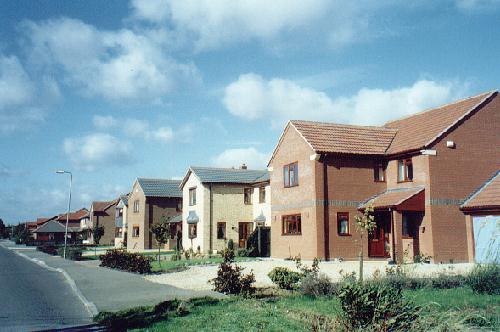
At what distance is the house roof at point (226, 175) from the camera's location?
4006 cm

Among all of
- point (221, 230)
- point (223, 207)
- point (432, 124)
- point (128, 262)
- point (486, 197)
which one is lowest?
point (128, 262)

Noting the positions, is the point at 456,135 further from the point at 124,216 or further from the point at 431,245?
the point at 124,216

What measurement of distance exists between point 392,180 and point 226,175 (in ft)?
56.9

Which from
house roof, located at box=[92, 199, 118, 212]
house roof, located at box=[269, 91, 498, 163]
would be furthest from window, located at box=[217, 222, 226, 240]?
house roof, located at box=[92, 199, 118, 212]

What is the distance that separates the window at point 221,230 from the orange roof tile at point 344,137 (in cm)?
1403

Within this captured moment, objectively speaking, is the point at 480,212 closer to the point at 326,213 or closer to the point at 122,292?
the point at 326,213

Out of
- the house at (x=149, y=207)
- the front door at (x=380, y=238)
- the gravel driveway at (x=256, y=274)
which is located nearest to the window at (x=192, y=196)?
the house at (x=149, y=207)

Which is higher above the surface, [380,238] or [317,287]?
[380,238]

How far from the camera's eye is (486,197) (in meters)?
23.9

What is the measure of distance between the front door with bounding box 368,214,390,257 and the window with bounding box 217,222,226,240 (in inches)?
625

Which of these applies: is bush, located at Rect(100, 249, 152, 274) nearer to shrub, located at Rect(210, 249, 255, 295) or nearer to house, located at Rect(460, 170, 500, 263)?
shrub, located at Rect(210, 249, 255, 295)

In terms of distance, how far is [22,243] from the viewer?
90875mm

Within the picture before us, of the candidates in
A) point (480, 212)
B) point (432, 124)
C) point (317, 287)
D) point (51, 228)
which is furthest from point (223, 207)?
point (51, 228)

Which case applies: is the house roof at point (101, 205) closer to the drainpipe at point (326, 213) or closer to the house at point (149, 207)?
the house at point (149, 207)
